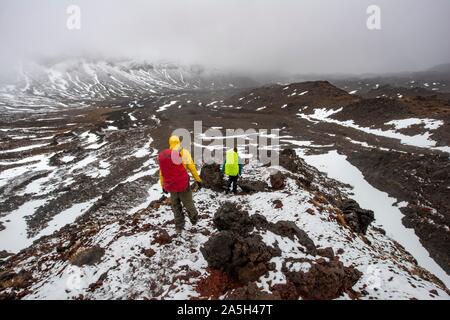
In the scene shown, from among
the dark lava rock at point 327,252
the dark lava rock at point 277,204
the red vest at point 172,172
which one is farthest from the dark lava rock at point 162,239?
the dark lava rock at point 277,204

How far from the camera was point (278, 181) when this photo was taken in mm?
15211

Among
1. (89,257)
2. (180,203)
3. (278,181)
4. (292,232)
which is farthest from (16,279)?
(278,181)

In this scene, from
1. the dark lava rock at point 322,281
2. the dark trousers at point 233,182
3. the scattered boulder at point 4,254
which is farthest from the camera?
the scattered boulder at point 4,254

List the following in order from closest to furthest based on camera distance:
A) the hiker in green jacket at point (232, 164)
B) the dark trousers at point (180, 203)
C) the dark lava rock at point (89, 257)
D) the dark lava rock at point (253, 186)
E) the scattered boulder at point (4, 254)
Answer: the dark lava rock at point (89, 257) < the dark trousers at point (180, 203) < the hiker in green jacket at point (232, 164) < the dark lava rock at point (253, 186) < the scattered boulder at point (4, 254)

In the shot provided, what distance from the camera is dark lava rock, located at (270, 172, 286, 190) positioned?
15039mm

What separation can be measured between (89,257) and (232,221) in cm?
473

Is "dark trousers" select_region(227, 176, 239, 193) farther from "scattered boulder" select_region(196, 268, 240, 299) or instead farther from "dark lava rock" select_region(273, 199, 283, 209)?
"scattered boulder" select_region(196, 268, 240, 299)

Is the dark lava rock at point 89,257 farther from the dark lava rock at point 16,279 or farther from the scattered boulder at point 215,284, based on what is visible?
the scattered boulder at point 215,284

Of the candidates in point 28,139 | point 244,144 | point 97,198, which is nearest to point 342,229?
point 97,198

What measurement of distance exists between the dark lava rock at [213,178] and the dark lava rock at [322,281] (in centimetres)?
774

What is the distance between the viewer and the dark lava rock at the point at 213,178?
1511cm
